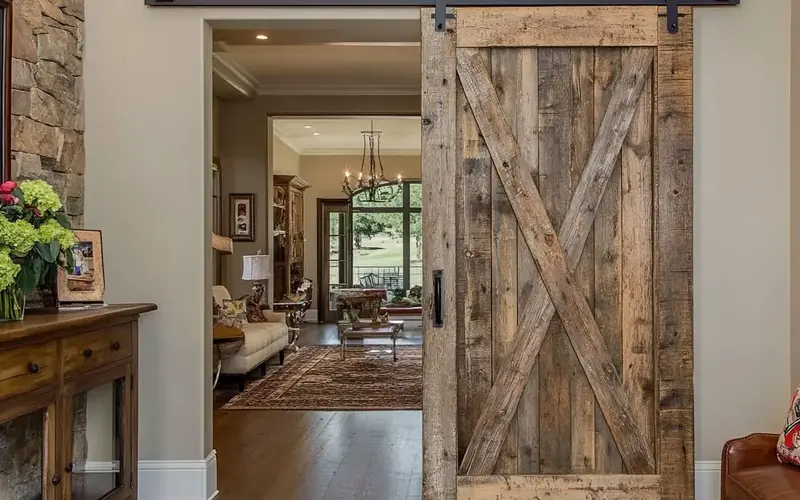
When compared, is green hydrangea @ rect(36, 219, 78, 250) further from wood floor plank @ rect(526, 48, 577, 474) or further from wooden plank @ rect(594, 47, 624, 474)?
wooden plank @ rect(594, 47, 624, 474)

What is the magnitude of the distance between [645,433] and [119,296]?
2602 mm

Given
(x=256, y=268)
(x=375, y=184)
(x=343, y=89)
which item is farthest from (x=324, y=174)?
(x=256, y=268)

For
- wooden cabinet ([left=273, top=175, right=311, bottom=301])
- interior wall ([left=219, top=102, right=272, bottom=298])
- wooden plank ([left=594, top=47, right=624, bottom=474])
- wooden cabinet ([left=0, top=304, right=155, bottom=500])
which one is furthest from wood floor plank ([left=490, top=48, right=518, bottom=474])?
wooden cabinet ([left=273, top=175, right=311, bottom=301])

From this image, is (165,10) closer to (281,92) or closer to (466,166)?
(466,166)

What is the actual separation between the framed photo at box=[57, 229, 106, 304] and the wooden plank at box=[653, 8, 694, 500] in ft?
8.35

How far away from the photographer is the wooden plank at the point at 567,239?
3174 millimetres

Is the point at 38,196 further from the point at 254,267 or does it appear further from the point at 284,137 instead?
the point at 284,137

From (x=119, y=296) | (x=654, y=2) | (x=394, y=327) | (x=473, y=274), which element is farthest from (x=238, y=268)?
(x=654, y=2)

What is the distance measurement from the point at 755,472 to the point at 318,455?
2.53 meters

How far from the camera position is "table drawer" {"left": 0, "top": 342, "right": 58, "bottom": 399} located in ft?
6.96

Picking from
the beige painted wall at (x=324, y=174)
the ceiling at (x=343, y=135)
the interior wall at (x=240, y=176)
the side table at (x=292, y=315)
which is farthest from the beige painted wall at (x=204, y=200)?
the beige painted wall at (x=324, y=174)

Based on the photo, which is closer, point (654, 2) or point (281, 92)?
point (654, 2)

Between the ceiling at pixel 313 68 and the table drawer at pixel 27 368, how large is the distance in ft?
8.49

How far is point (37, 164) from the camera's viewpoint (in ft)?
9.80
